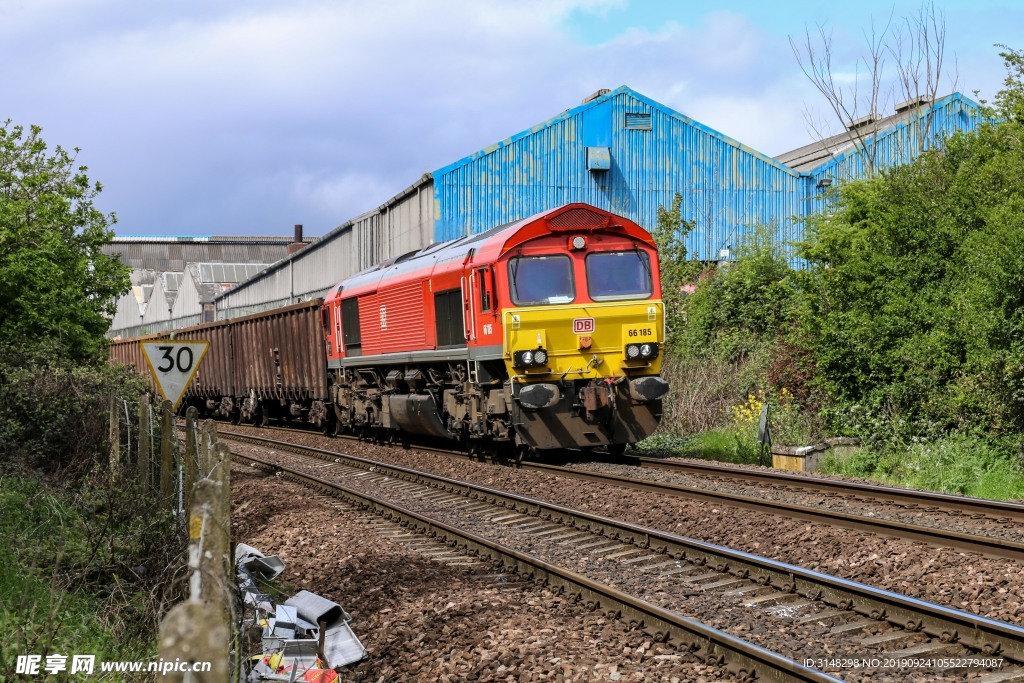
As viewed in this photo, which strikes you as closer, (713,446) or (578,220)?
(578,220)

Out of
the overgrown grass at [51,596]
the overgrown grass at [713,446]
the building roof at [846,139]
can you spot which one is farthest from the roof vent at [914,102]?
the overgrown grass at [51,596]

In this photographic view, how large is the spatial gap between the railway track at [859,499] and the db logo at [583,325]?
1.90m

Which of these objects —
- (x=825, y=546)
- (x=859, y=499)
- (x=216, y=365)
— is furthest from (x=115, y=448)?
(x=216, y=365)

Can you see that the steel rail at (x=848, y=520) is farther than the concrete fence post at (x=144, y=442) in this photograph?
No

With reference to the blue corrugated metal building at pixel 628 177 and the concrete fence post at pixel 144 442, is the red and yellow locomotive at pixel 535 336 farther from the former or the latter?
the blue corrugated metal building at pixel 628 177

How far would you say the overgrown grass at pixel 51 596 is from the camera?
5.45 metres

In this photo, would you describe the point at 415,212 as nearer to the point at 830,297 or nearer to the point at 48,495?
the point at 830,297

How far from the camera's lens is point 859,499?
426 inches

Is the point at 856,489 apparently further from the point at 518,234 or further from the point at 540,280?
the point at 518,234

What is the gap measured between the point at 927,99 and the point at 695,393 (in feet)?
49.3

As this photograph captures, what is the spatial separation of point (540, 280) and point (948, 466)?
19.6 ft

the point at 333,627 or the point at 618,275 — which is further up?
the point at 618,275

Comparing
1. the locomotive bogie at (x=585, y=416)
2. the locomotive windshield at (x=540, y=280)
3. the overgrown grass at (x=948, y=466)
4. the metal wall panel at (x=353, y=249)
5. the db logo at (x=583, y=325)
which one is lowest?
the overgrown grass at (x=948, y=466)

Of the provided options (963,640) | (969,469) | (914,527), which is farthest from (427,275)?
(963,640)
